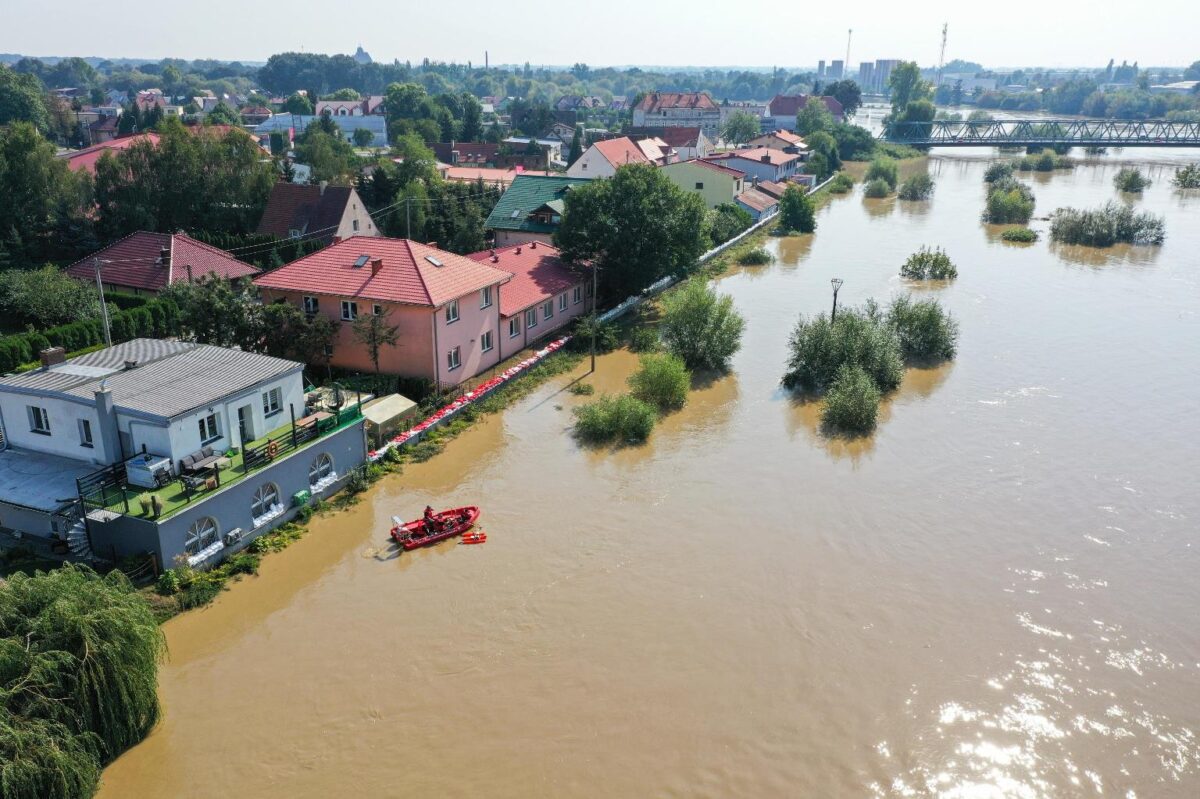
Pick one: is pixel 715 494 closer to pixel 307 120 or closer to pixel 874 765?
pixel 874 765

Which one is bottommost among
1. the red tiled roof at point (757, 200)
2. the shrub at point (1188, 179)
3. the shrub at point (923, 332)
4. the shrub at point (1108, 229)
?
the shrub at point (923, 332)

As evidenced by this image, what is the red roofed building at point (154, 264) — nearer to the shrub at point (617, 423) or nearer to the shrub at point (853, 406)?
the shrub at point (617, 423)

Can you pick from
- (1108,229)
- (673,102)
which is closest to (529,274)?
(1108,229)

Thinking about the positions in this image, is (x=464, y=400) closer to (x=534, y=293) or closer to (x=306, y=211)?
(x=534, y=293)

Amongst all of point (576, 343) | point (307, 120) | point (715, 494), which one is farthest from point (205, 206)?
point (307, 120)

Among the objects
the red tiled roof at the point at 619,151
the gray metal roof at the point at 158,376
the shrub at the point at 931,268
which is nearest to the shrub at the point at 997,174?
the red tiled roof at the point at 619,151

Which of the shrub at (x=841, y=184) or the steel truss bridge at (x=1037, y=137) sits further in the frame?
the steel truss bridge at (x=1037, y=137)
